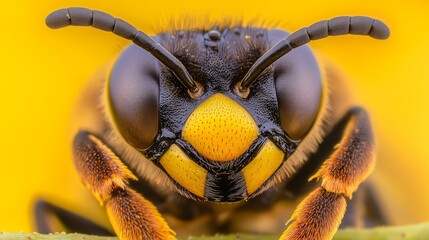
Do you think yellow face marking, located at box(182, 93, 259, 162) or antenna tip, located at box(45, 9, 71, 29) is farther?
antenna tip, located at box(45, 9, 71, 29)

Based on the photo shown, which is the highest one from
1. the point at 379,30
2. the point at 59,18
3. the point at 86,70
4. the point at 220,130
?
the point at 59,18

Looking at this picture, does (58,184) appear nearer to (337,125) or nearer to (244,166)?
(337,125)

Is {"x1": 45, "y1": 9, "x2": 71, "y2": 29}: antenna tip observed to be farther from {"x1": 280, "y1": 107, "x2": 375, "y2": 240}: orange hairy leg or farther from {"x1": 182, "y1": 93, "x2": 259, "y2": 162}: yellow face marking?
{"x1": 280, "y1": 107, "x2": 375, "y2": 240}: orange hairy leg

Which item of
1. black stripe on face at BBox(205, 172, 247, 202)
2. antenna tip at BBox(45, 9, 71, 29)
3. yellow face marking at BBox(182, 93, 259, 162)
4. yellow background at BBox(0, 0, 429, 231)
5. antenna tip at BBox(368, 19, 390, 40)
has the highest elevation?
antenna tip at BBox(45, 9, 71, 29)

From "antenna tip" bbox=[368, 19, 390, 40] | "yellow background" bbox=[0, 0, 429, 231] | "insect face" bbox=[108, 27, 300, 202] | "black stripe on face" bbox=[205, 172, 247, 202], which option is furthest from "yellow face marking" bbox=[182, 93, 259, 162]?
"yellow background" bbox=[0, 0, 429, 231]

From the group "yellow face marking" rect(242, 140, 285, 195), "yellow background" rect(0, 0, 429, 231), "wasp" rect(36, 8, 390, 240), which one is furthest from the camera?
"yellow background" rect(0, 0, 429, 231)

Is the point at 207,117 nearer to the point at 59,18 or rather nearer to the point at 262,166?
the point at 262,166

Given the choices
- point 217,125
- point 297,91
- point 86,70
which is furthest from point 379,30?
→ point 86,70

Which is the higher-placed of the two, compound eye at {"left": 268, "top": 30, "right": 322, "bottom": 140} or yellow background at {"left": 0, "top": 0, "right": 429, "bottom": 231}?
compound eye at {"left": 268, "top": 30, "right": 322, "bottom": 140}
